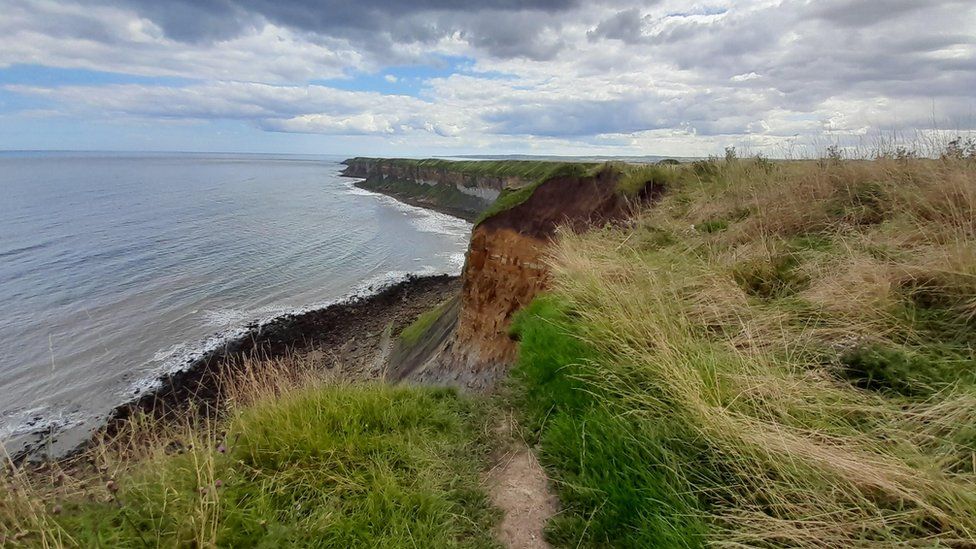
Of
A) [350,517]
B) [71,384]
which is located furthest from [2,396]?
[350,517]

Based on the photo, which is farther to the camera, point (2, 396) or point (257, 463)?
point (2, 396)

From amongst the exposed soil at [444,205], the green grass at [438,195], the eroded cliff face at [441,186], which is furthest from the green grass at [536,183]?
the green grass at [438,195]

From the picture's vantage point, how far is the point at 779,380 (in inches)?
128

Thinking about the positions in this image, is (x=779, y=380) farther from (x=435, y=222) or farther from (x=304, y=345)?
(x=435, y=222)

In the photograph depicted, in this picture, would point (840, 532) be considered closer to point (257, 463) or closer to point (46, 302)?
point (257, 463)

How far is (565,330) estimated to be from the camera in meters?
5.26

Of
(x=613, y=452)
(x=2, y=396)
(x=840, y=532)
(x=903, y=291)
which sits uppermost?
(x=903, y=291)

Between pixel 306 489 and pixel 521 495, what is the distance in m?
1.63

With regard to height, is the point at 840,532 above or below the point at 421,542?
above

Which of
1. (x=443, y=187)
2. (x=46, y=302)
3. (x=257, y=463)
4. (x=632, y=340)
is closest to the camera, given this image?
(x=257, y=463)

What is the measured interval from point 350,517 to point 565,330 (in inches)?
113

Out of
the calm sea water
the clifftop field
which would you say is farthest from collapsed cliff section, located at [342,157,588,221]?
the clifftop field

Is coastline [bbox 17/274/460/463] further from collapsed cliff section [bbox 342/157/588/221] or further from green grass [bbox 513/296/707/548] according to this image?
collapsed cliff section [bbox 342/157/588/221]

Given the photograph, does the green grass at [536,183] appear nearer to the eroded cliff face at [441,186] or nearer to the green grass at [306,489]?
the green grass at [306,489]
